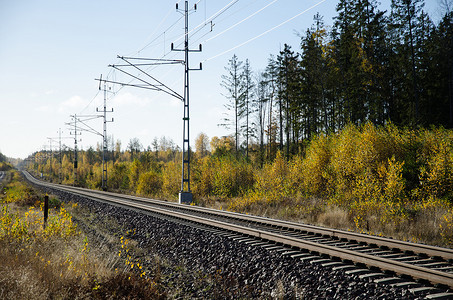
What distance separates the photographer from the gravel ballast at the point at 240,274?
17.9 ft

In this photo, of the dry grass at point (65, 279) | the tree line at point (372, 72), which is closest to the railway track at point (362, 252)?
the dry grass at point (65, 279)

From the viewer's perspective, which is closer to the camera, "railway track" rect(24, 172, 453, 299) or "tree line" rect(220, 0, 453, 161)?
"railway track" rect(24, 172, 453, 299)

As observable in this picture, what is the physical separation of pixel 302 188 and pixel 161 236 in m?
9.94

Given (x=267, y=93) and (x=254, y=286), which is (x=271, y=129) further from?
(x=254, y=286)

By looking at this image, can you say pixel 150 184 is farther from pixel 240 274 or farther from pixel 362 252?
pixel 362 252

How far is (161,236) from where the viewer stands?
34.0 ft

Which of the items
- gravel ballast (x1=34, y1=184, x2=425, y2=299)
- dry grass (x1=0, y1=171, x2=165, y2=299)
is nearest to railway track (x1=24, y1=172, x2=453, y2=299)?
gravel ballast (x1=34, y1=184, x2=425, y2=299)

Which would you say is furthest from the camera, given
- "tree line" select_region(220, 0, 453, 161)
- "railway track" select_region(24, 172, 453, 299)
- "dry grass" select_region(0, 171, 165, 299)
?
"tree line" select_region(220, 0, 453, 161)

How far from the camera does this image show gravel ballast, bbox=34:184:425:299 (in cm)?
544

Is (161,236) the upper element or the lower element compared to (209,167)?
lower

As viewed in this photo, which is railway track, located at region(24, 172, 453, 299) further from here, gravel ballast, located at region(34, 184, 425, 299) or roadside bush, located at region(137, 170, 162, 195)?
roadside bush, located at region(137, 170, 162, 195)

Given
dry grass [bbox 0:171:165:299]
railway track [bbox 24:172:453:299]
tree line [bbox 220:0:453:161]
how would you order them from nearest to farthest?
dry grass [bbox 0:171:165:299] < railway track [bbox 24:172:453:299] < tree line [bbox 220:0:453:161]

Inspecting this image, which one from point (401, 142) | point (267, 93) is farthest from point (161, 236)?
point (267, 93)

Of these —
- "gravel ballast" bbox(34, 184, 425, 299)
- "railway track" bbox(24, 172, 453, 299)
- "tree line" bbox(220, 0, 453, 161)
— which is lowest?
"gravel ballast" bbox(34, 184, 425, 299)
